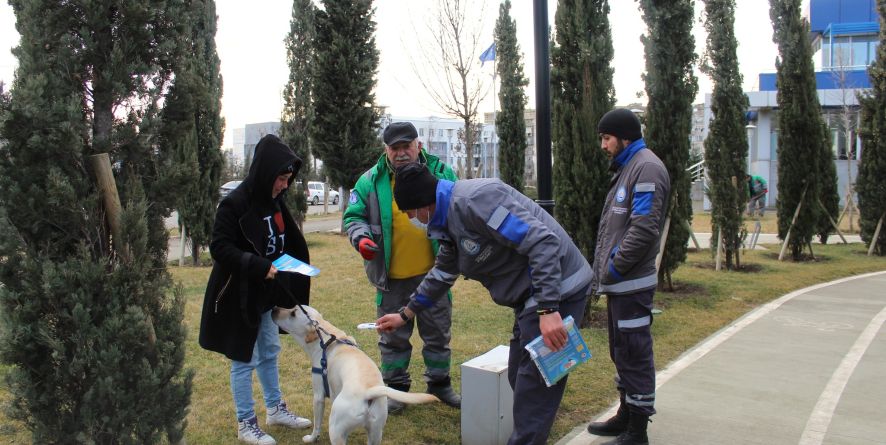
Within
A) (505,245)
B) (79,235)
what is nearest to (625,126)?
(505,245)

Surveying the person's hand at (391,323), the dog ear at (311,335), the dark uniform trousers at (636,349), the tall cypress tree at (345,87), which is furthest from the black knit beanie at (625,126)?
the tall cypress tree at (345,87)

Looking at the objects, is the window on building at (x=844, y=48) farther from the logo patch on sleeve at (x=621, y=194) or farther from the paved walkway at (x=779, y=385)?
the logo patch on sleeve at (x=621, y=194)

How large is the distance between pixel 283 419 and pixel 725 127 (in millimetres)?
9193

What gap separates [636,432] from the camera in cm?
388

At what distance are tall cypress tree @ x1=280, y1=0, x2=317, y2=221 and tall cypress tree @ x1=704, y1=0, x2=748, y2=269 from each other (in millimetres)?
10050

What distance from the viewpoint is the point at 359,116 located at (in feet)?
57.0

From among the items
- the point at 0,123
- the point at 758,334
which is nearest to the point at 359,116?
the point at 758,334

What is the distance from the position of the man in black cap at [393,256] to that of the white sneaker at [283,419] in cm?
62

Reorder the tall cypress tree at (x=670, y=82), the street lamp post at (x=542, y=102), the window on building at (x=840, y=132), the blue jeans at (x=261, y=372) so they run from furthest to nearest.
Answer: the window on building at (x=840, y=132), the tall cypress tree at (x=670, y=82), the street lamp post at (x=542, y=102), the blue jeans at (x=261, y=372)

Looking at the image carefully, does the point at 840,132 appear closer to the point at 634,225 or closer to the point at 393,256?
the point at 634,225

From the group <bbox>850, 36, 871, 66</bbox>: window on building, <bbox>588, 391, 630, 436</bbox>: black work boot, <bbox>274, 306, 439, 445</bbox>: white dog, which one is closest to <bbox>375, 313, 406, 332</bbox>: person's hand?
<bbox>274, 306, 439, 445</bbox>: white dog

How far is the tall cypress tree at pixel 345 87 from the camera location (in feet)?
55.6

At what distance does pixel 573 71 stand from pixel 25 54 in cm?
574

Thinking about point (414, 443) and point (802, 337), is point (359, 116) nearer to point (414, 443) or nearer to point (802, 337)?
point (802, 337)
